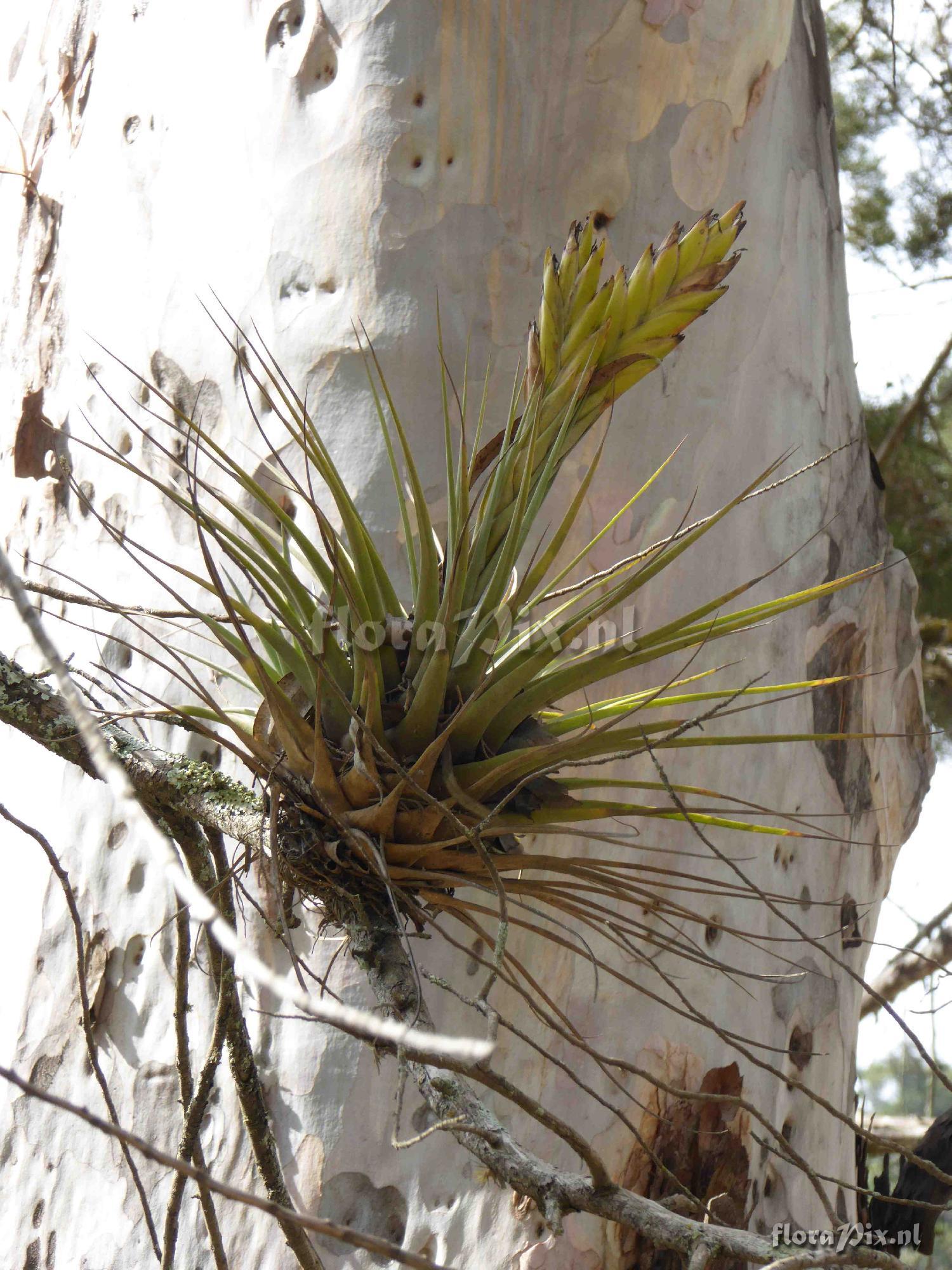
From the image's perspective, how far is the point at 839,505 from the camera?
5.85 feet

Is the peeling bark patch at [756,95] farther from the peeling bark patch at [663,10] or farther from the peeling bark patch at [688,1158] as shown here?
the peeling bark patch at [688,1158]

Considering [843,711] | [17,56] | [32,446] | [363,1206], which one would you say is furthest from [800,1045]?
[17,56]

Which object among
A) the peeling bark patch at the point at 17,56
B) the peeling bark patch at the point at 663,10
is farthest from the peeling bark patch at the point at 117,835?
the peeling bark patch at the point at 17,56

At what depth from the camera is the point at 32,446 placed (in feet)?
5.16

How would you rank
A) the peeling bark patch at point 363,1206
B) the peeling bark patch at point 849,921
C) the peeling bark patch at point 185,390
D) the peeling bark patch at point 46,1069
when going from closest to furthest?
the peeling bark patch at point 363,1206
the peeling bark patch at point 46,1069
the peeling bark patch at point 185,390
the peeling bark patch at point 849,921

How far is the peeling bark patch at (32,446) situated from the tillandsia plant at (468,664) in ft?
2.10

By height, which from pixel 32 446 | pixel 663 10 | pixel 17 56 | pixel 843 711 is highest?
pixel 17 56

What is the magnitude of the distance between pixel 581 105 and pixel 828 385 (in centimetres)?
64

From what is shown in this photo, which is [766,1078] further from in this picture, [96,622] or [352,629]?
[96,622]

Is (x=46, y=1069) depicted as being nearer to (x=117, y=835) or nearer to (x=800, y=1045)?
(x=117, y=835)

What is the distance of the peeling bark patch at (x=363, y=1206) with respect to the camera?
119 cm

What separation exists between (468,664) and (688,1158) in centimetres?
81

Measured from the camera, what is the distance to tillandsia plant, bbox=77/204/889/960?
2.97 ft

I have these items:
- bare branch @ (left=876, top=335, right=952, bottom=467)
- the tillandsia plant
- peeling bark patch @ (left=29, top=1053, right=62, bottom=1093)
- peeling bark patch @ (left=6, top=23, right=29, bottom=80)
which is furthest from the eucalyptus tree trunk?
bare branch @ (left=876, top=335, right=952, bottom=467)
